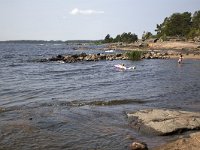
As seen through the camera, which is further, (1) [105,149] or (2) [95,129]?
(2) [95,129]

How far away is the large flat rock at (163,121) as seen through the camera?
53.7ft

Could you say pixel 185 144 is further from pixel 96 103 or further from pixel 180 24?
pixel 180 24

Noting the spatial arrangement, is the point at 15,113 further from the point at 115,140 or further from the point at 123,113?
the point at 115,140

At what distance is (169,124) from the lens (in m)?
16.8

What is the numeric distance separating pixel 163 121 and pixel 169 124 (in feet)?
1.67

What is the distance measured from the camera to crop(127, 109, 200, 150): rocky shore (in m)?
14.1

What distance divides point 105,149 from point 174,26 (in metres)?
151

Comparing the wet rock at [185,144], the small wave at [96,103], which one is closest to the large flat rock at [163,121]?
the wet rock at [185,144]

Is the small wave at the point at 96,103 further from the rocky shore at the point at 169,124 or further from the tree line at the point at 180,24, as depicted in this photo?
the tree line at the point at 180,24

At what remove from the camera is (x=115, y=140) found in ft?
50.2

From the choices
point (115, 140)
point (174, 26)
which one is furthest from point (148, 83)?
point (174, 26)

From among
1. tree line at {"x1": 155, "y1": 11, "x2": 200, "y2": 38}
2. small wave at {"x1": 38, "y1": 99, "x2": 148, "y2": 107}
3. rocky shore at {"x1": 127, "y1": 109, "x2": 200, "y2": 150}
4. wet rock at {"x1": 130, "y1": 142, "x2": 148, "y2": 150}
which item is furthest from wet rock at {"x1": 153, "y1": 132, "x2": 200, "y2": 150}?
tree line at {"x1": 155, "y1": 11, "x2": 200, "y2": 38}

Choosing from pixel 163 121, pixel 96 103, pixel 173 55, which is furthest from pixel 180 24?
pixel 163 121

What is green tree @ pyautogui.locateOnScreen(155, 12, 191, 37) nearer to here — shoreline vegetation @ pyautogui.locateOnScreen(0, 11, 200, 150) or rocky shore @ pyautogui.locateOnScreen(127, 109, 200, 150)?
shoreline vegetation @ pyautogui.locateOnScreen(0, 11, 200, 150)
